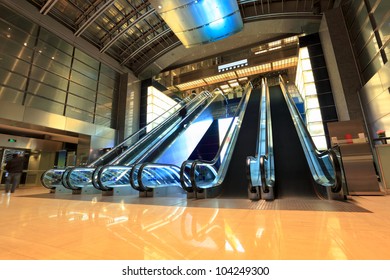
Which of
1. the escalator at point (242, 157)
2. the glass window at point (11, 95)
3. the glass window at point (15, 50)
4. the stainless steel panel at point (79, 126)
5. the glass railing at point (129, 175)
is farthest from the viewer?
the stainless steel panel at point (79, 126)

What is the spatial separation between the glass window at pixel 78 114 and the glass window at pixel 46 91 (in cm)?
64

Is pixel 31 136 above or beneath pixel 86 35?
beneath

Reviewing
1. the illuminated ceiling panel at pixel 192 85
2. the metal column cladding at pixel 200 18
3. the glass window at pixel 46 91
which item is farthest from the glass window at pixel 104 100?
the illuminated ceiling panel at pixel 192 85

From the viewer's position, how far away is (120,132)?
1525 centimetres

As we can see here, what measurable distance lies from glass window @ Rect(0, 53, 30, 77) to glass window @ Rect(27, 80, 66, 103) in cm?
60

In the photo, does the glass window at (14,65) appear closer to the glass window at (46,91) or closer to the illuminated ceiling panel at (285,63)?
the glass window at (46,91)

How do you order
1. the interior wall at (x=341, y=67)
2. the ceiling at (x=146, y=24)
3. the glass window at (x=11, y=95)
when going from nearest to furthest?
the interior wall at (x=341, y=67) → the glass window at (x=11, y=95) → the ceiling at (x=146, y=24)

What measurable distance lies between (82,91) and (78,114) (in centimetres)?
164

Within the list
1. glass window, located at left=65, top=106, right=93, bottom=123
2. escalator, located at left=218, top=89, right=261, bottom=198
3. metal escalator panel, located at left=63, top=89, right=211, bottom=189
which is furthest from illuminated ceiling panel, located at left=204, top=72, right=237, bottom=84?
glass window, located at left=65, top=106, right=93, bottom=123

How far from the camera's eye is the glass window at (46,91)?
10.6 meters

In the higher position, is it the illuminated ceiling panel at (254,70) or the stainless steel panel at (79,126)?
the illuminated ceiling panel at (254,70)

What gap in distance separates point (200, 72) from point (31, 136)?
1453cm
